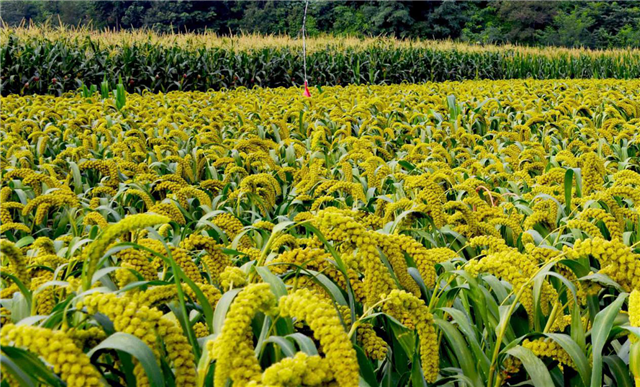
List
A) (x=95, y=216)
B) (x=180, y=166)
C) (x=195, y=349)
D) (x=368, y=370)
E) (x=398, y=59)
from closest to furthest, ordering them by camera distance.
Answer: (x=195, y=349) → (x=368, y=370) → (x=95, y=216) → (x=180, y=166) → (x=398, y=59)

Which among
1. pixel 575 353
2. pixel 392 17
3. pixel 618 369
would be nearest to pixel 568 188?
pixel 618 369

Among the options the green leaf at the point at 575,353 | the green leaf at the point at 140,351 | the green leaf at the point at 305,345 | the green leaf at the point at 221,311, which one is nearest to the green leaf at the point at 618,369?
the green leaf at the point at 575,353

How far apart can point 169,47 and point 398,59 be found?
28.3 ft

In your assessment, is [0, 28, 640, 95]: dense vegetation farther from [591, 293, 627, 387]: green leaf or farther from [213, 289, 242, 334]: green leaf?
[591, 293, 627, 387]: green leaf

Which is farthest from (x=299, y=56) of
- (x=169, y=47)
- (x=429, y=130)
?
(x=429, y=130)

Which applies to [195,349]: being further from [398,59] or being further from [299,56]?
[398,59]

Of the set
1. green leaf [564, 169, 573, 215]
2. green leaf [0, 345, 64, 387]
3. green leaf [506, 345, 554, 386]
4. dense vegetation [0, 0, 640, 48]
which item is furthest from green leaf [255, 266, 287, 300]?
dense vegetation [0, 0, 640, 48]

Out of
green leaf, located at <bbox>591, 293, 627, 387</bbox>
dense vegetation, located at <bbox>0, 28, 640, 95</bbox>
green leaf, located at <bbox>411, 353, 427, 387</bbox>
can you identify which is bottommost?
dense vegetation, located at <bbox>0, 28, 640, 95</bbox>

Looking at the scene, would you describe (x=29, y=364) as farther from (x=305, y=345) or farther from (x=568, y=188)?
(x=568, y=188)

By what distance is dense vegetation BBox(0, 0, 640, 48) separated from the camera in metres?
47.1

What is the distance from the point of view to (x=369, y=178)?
11.5 ft

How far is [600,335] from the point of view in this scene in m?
1.38

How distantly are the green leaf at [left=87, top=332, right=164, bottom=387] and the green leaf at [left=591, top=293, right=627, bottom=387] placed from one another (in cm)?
91

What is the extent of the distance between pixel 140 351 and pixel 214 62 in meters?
18.0
